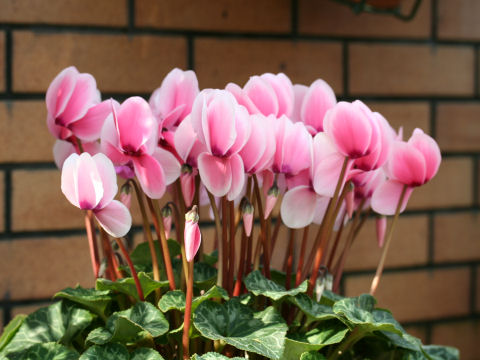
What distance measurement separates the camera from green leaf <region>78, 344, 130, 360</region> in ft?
1.99

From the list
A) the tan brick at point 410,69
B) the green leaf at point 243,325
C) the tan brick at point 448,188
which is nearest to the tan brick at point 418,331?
the tan brick at point 448,188

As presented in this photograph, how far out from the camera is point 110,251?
729 millimetres

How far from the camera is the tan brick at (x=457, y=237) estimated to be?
1.44m

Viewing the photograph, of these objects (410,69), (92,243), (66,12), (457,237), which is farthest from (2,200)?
(457,237)

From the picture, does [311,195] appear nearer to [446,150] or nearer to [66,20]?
[66,20]

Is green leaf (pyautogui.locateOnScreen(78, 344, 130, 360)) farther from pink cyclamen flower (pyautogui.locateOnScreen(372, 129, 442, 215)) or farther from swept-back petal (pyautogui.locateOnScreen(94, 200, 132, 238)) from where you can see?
pink cyclamen flower (pyautogui.locateOnScreen(372, 129, 442, 215))

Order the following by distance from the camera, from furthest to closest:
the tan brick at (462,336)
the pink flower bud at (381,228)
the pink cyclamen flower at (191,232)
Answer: the tan brick at (462,336)
the pink flower bud at (381,228)
the pink cyclamen flower at (191,232)

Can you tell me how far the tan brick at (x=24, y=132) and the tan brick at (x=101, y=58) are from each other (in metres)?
0.04

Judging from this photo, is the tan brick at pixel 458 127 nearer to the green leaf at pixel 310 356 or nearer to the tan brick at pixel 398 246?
the tan brick at pixel 398 246

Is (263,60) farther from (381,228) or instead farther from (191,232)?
(191,232)

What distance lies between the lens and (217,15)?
4.04 ft

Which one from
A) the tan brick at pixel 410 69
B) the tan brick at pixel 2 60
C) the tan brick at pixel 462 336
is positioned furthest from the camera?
the tan brick at pixel 462 336

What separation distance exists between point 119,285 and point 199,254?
0.14 metres

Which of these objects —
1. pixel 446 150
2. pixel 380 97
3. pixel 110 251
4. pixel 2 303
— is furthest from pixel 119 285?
pixel 446 150
